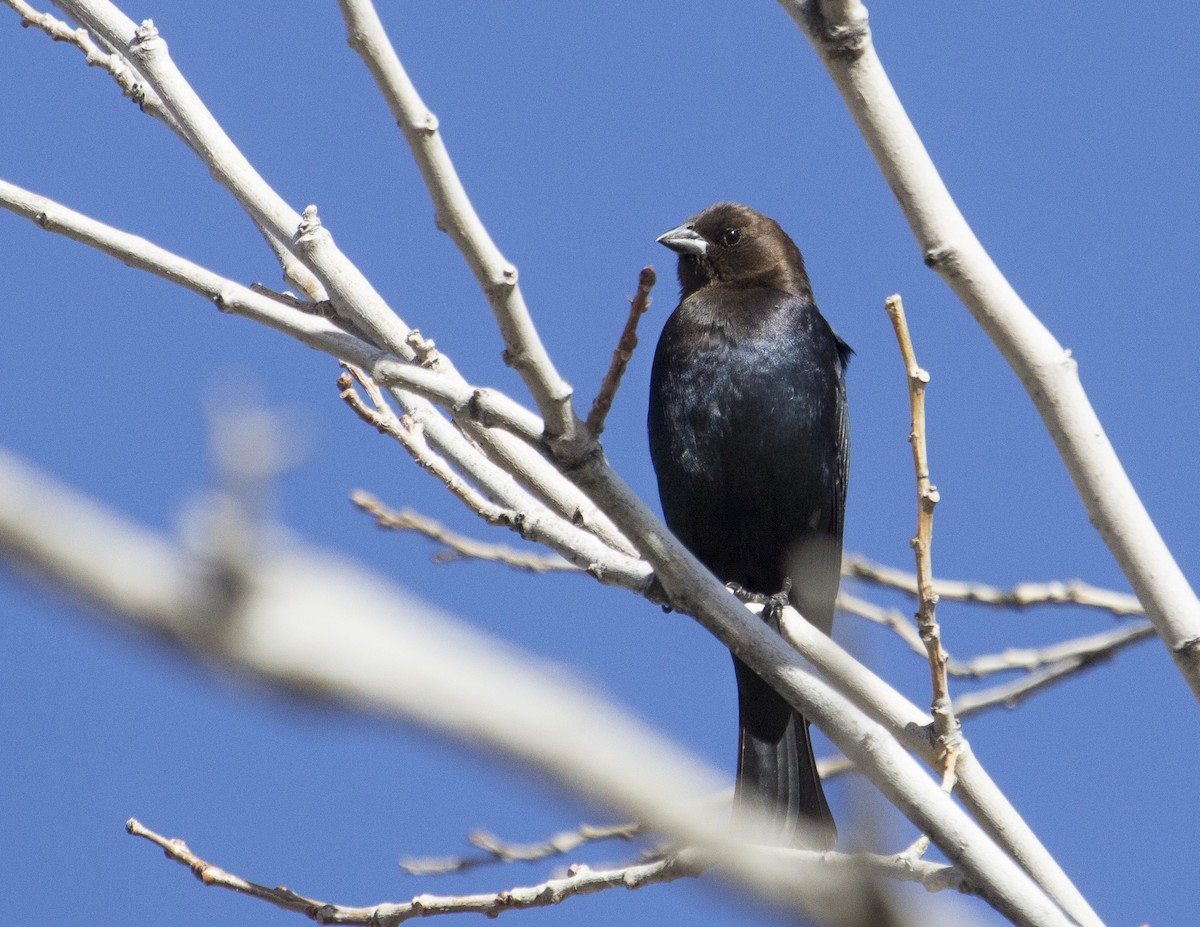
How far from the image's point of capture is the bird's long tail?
13.2 ft

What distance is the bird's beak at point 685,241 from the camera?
551 cm

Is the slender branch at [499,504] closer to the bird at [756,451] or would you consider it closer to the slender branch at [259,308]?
the slender branch at [259,308]

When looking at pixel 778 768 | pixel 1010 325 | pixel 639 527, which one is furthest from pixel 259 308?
pixel 778 768

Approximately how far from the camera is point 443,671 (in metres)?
0.73

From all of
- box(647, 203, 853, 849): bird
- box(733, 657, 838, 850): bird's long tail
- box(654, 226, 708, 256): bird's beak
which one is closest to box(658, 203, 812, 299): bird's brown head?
box(654, 226, 708, 256): bird's beak

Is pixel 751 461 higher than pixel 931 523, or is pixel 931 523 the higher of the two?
pixel 751 461

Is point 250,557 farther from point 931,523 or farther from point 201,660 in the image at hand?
point 931,523

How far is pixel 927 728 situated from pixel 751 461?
2.33 m

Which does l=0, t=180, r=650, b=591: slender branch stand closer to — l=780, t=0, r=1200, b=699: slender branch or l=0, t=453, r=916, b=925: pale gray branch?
l=780, t=0, r=1200, b=699: slender branch

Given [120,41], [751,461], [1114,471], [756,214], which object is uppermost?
[756,214]

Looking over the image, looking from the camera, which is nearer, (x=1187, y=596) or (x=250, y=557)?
(x=250, y=557)

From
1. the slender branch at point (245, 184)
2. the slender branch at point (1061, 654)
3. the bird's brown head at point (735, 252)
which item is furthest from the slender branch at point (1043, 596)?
the bird's brown head at point (735, 252)

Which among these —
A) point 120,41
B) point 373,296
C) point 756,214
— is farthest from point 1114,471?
point 756,214

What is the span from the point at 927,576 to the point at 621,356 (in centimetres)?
69
